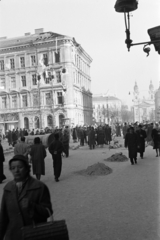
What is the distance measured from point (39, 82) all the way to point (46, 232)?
50682 mm

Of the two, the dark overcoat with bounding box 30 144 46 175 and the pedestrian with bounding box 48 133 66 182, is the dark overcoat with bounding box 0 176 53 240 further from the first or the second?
the pedestrian with bounding box 48 133 66 182

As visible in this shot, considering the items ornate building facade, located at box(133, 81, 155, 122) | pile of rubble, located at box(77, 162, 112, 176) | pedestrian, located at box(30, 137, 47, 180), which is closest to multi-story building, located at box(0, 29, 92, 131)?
pile of rubble, located at box(77, 162, 112, 176)

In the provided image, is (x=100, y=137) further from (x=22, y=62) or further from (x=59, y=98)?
(x=22, y=62)

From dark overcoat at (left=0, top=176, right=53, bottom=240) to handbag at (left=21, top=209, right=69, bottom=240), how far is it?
10.3 inches

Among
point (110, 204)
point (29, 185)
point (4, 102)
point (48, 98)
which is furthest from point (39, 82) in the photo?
point (29, 185)

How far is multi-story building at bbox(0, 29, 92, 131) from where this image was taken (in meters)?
52.2

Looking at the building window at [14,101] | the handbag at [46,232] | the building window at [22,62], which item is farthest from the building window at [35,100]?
the handbag at [46,232]

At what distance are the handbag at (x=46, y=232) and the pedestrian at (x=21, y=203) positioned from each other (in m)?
0.25

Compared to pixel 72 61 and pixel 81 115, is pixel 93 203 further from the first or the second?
pixel 81 115

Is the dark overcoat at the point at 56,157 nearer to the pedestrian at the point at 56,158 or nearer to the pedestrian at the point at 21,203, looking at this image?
the pedestrian at the point at 56,158

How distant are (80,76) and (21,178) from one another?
59128mm

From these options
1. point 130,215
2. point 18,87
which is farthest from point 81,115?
point 130,215

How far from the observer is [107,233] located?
4.91 meters

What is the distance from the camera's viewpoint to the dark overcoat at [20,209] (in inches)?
107
